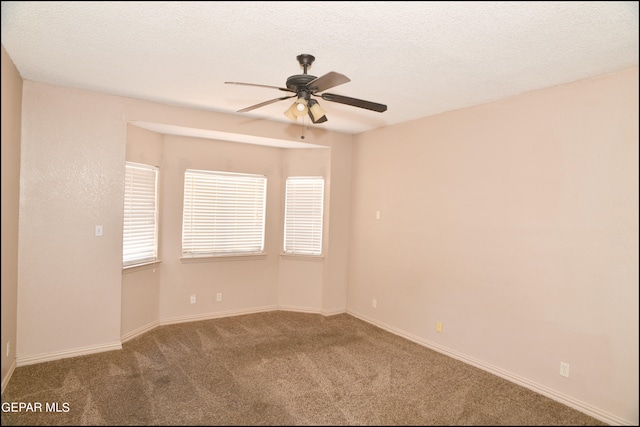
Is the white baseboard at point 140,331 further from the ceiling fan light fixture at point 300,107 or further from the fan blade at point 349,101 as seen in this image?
the fan blade at point 349,101

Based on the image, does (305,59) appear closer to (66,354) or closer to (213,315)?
(66,354)

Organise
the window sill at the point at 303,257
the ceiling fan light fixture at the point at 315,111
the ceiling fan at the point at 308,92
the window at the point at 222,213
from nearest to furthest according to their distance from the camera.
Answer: the ceiling fan at the point at 308,92 < the ceiling fan light fixture at the point at 315,111 < the window at the point at 222,213 < the window sill at the point at 303,257

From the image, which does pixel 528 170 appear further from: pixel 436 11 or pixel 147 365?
pixel 147 365

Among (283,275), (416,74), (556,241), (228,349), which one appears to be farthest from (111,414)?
(556,241)

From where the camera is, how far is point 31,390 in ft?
9.43

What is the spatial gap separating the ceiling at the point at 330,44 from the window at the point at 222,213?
1.59 metres

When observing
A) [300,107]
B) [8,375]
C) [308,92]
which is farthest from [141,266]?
[308,92]

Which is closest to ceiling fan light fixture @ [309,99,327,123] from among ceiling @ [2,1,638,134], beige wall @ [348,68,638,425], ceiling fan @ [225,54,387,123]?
ceiling fan @ [225,54,387,123]

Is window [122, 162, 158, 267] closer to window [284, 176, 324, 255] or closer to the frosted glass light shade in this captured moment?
window [284, 176, 324, 255]

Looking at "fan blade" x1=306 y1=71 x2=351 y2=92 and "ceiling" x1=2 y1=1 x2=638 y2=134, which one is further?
"fan blade" x1=306 y1=71 x2=351 y2=92

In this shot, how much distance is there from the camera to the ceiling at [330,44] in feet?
6.74

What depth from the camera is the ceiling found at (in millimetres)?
2055

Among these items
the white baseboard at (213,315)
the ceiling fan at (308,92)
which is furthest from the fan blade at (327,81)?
the white baseboard at (213,315)

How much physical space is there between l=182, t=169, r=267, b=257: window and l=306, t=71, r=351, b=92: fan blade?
2765mm
